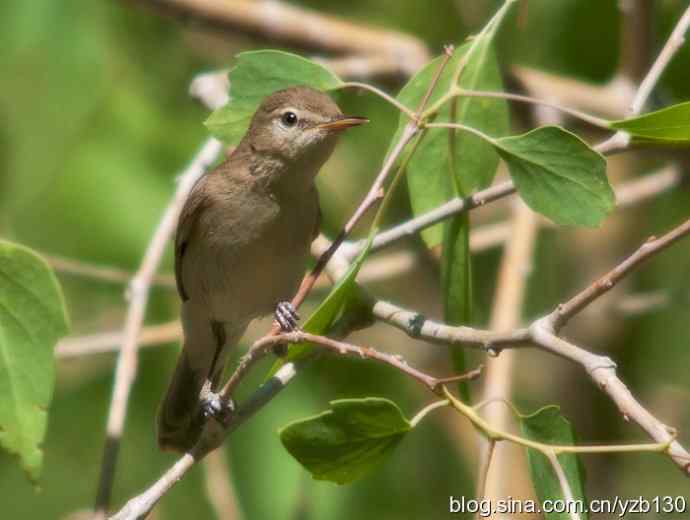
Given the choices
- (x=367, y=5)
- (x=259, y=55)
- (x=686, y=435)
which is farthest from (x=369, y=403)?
(x=367, y=5)

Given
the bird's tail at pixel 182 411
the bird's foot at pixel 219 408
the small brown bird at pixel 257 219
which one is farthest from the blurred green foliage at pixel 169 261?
the bird's foot at pixel 219 408

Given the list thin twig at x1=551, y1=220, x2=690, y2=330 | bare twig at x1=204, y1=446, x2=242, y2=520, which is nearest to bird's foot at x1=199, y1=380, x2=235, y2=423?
thin twig at x1=551, y1=220, x2=690, y2=330

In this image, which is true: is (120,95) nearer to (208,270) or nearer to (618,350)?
(208,270)

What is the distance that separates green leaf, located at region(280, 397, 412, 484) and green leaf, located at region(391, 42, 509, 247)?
2.78 feet

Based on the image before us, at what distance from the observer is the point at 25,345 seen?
10.5 feet

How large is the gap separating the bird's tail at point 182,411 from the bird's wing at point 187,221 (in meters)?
0.35

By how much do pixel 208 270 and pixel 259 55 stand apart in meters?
1.24

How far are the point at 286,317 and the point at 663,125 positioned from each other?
150 centimetres

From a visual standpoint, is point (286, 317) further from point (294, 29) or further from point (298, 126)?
point (294, 29)

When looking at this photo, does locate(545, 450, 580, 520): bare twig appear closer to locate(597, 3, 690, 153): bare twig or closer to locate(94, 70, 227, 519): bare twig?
locate(597, 3, 690, 153): bare twig

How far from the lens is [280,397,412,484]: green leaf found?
2771 mm

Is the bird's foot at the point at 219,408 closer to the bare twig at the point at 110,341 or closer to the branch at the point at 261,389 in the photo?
the branch at the point at 261,389

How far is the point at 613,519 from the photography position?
650cm

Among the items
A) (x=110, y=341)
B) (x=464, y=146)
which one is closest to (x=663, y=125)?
(x=464, y=146)
